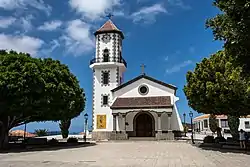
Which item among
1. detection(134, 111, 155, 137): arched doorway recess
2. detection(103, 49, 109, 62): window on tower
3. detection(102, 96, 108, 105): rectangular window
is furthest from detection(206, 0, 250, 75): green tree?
detection(103, 49, 109, 62): window on tower

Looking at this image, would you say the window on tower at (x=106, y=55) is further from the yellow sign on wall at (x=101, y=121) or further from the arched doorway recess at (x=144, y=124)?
the arched doorway recess at (x=144, y=124)

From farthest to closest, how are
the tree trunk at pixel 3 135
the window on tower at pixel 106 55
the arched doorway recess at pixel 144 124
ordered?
the window on tower at pixel 106 55, the arched doorway recess at pixel 144 124, the tree trunk at pixel 3 135

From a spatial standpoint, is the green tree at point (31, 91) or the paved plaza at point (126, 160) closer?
the paved plaza at point (126, 160)

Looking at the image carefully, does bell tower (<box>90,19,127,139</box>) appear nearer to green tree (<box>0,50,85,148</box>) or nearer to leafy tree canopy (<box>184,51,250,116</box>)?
green tree (<box>0,50,85,148</box>)

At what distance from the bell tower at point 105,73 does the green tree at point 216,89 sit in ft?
47.3

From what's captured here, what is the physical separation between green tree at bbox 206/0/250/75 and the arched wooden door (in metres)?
22.8

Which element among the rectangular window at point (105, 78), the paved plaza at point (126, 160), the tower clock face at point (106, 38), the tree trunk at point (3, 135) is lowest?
the paved plaza at point (126, 160)

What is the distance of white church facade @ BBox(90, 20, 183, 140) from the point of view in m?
29.4

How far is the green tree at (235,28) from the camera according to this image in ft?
23.7

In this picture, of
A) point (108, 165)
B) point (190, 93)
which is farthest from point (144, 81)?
point (108, 165)

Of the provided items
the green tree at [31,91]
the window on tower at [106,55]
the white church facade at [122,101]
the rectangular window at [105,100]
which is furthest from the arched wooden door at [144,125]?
the green tree at [31,91]

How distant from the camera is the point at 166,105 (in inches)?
1134

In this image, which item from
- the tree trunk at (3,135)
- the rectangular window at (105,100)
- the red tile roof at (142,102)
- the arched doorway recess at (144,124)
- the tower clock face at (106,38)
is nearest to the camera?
the tree trunk at (3,135)

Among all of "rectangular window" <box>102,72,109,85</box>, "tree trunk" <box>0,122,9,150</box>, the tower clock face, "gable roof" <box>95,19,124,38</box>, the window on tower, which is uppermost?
"gable roof" <box>95,19,124,38</box>
